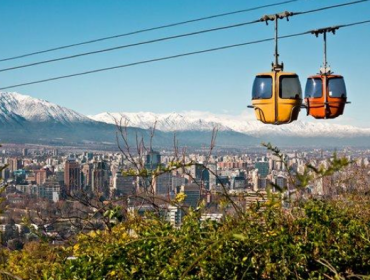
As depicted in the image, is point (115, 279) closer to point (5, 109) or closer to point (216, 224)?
point (216, 224)

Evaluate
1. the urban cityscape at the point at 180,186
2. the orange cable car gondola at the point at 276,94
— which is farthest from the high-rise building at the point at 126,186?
the orange cable car gondola at the point at 276,94

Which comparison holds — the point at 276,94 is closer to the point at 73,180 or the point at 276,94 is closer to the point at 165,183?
the point at 165,183

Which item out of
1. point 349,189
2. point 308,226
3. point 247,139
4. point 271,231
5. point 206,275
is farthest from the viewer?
point 247,139

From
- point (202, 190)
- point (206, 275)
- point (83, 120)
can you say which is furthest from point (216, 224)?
point (83, 120)

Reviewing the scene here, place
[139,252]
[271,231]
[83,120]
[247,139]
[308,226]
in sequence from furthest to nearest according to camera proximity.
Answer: [83,120]
[247,139]
[308,226]
[271,231]
[139,252]

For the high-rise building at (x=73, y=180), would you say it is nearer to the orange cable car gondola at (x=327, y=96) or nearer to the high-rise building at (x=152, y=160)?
the high-rise building at (x=152, y=160)
